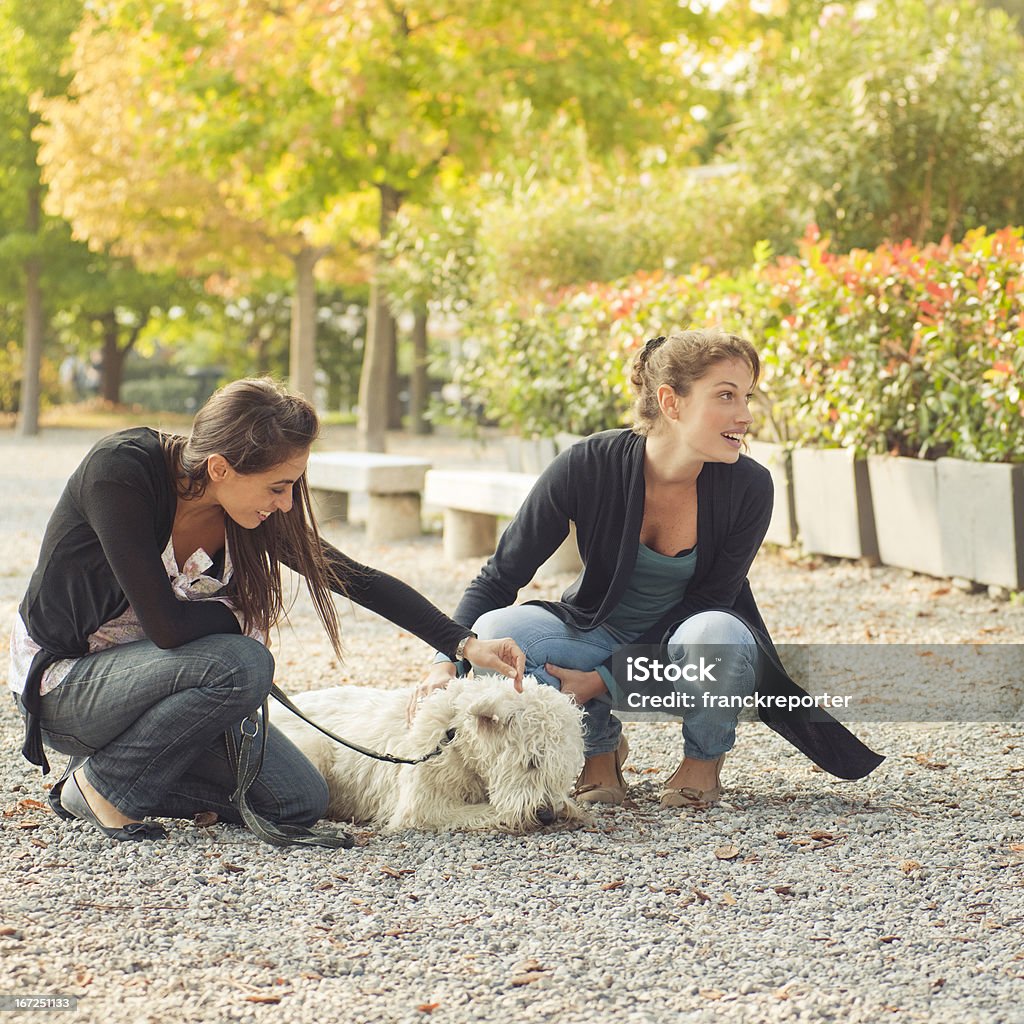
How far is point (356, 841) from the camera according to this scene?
3.63 metres

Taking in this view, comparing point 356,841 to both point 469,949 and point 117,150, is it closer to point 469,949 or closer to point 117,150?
point 469,949

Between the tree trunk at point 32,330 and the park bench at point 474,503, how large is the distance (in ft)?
45.3

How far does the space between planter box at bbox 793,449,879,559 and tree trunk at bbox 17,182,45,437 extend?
1604 cm

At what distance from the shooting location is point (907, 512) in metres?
7.47

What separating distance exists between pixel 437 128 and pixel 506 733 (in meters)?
12.9

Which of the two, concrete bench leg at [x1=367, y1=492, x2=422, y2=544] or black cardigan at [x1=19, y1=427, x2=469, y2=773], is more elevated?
black cardigan at [x1=19, y1=427, x2=469, y2=773]

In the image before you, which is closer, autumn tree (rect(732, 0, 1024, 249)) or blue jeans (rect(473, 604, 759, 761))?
blue jeans (rect(473, 604, 759, 761))

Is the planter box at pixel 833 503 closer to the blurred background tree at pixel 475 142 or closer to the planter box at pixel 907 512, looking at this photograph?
the planter box at pixel 907 512

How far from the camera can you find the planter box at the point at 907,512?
23.8 feet

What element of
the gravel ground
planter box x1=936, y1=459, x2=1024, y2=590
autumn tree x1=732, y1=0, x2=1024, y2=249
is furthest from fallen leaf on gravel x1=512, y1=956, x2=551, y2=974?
autumn tree x1=732, y1=0, x2=1024, y2=249

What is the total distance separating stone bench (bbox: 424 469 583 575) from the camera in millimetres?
8549

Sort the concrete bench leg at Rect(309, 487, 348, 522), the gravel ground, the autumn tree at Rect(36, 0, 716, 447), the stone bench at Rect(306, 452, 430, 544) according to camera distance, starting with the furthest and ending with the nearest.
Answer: the autumn tree at Rect(36, 0, 716, 447) < the concrete bench leg at Rect(309, 487, 348, 522) < the stone bench at Rect(306, 452, 430, 544) < the gravel ground

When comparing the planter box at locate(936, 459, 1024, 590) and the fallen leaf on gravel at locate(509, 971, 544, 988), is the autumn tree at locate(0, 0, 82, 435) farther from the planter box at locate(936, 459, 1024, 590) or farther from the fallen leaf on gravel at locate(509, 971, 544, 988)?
the fallen leaf on gravel at locate(509, 971, 544, 988)

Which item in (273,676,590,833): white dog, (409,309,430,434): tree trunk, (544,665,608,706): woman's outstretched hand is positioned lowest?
(273,676,590,833): white dog
